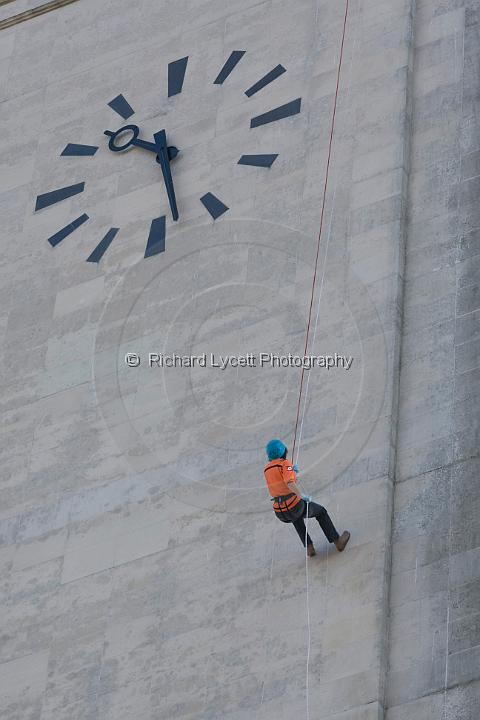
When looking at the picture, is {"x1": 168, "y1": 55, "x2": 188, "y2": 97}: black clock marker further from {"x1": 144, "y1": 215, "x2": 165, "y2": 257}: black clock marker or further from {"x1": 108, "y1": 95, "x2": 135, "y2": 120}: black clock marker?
{"x1": 144, "y1": 215, "x2": 165, "y2": 257}: black clock marker

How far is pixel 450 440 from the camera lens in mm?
18766

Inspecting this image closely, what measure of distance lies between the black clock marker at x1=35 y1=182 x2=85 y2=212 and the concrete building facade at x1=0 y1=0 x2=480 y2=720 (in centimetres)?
5

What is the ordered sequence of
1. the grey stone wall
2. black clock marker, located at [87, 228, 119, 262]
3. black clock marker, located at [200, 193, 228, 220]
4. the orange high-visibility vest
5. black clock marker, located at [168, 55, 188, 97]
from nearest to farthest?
1. the grey stone wall
2. the orange high-visibility vest
3. black clock marker, located at [200, 193, 228, 220]
4. black clock marker, located at [87, 228, 119, 262]
5. black clock marker, located at [168, 55, 188, 97]

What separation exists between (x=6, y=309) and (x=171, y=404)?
3.00m

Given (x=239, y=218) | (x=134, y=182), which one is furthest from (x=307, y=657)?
(x=134, y=182)

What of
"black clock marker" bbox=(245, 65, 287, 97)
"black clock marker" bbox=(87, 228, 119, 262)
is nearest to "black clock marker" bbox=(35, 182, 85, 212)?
"black clock marker" bbox=(87, 228, 119, 262)

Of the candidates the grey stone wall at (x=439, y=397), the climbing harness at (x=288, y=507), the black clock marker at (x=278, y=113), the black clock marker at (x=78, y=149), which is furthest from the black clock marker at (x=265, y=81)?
the climbing harness at (x=288, y=507)

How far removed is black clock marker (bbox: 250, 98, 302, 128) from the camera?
2238 cm

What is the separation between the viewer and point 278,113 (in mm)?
22469

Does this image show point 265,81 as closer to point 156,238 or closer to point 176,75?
point 176,75

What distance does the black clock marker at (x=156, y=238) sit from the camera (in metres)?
21.9

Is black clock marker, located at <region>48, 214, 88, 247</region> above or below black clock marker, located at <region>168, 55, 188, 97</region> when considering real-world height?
below

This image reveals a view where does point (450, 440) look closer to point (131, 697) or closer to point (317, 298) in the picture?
point (317, 298)

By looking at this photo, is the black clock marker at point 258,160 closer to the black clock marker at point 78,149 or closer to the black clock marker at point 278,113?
the black clock marker at point 278,113
